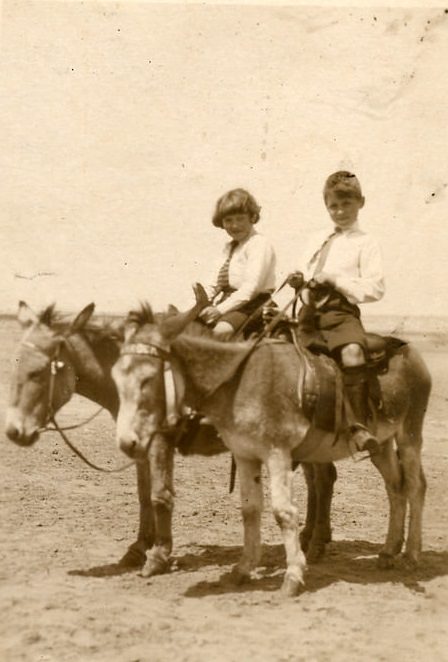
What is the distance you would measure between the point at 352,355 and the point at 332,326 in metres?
0.32

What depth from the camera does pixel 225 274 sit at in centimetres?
648

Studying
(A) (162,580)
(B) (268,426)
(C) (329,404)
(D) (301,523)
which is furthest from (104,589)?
(D) (301,523)

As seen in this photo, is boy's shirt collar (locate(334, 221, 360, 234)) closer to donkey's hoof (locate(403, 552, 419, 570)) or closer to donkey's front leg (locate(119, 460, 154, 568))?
donkey's front leg (locate(119, 460, 154, 568))

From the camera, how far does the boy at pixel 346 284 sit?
5.82 m

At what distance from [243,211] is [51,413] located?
83.1 inches

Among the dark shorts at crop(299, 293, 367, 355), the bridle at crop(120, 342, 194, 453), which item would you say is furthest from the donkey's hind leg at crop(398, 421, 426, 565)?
the bridle at crop(120, 342, 194, 453)

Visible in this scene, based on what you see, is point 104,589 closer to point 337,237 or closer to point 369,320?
point 337,237

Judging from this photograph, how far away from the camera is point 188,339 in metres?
5.43

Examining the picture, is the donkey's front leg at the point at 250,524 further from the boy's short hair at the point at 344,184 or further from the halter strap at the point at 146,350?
the boy's short hair at the point at 344,184

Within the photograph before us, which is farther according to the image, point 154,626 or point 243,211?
point 243,211

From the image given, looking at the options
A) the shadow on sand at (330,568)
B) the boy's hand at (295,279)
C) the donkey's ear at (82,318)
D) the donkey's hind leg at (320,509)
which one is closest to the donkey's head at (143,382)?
the donkey's ear at (82,318)

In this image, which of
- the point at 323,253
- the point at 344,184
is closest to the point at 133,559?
the point at 323,253

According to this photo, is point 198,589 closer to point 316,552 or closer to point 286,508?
point 286,508

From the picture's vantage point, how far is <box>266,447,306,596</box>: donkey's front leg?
540 centimetres
